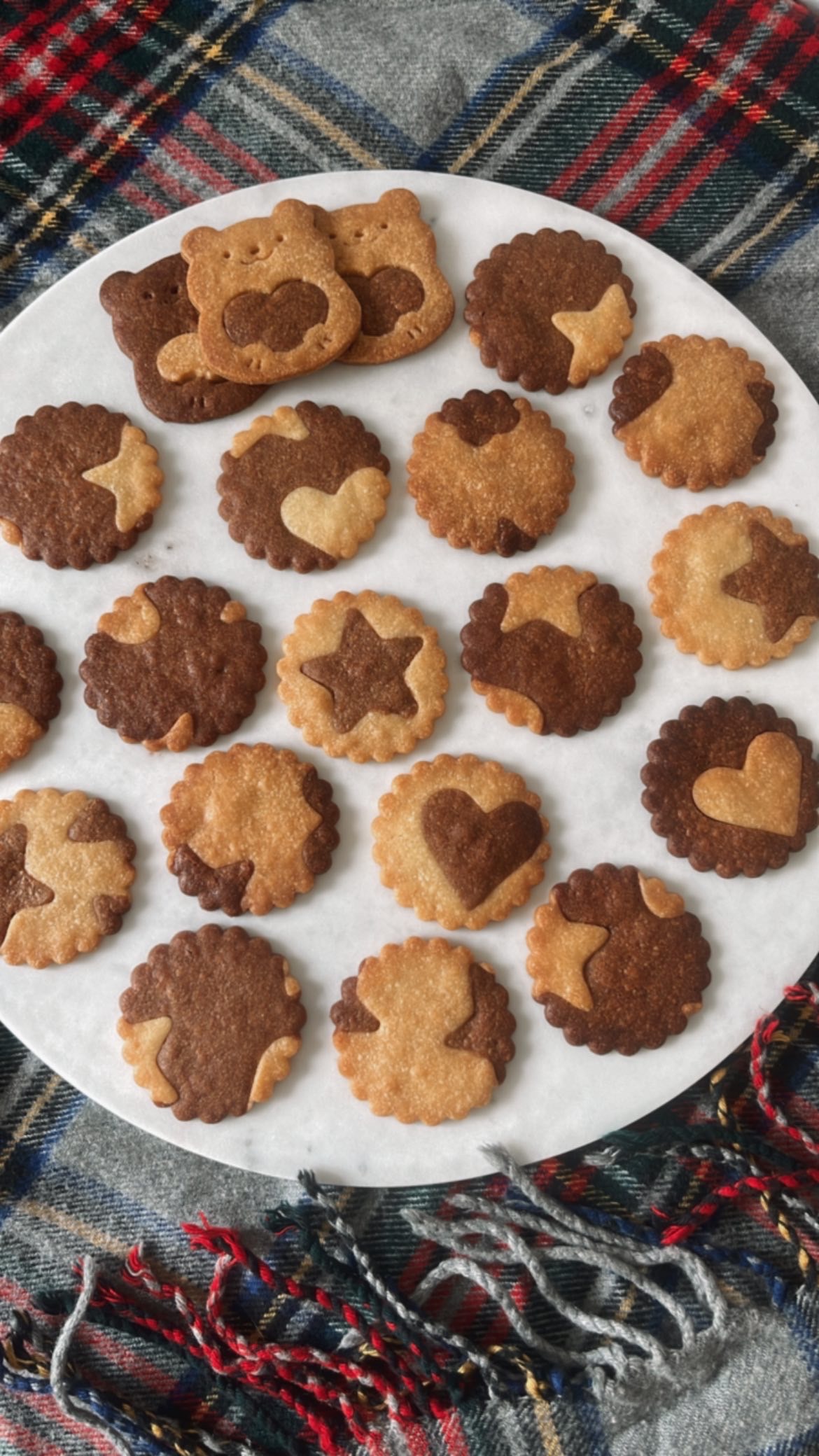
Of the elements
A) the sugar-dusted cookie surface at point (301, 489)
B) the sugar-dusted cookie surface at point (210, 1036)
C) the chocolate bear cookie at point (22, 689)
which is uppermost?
the sugar-dusted cookie surface at point (301, 489)

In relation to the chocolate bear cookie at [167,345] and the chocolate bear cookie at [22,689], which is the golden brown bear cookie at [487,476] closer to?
the chocolate bear cookie at [167,345]

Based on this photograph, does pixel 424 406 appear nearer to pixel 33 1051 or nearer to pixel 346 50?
pixel 346 50

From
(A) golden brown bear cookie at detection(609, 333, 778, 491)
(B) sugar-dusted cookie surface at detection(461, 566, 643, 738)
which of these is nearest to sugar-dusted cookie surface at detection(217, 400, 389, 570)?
(B) sugar-dusted cookie surface at detection(461, 566, 643, 738)

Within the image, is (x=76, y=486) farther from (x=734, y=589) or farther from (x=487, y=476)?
(x=734, y=589)

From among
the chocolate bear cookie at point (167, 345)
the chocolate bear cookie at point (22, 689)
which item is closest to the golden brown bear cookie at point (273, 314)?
the chocolate bear cookie at point (167, 345)

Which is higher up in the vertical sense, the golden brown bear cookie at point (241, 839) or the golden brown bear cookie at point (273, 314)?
the golden brown bear cookie at point (273, 314)

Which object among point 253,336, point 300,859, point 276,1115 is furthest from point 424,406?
point 276,1115
